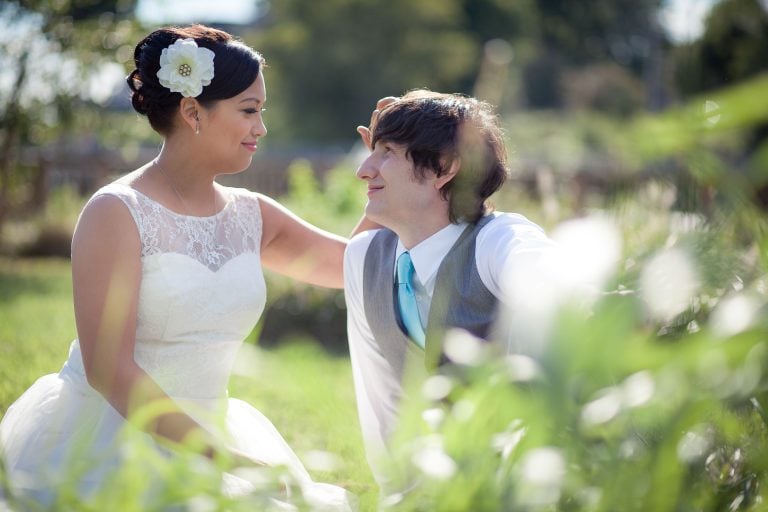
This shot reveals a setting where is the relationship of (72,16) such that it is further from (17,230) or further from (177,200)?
(177,200)

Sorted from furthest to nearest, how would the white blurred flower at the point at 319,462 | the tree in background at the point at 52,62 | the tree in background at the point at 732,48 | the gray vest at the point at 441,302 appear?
the tree in background at the point at 732,48 < the tree in background at the point at 52,62 < the gray vest at the point at 441,302 < the white blurred flower at the point at 319,462

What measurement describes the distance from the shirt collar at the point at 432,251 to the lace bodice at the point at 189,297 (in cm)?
64

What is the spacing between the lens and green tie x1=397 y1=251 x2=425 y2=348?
2.68m

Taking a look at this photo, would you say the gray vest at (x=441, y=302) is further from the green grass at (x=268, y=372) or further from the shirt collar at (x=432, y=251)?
the green grass at (x=268, y=372)

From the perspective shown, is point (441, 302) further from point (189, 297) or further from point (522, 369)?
point (522, 369)

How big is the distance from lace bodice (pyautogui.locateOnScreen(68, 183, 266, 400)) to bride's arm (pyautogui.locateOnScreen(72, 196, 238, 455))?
8 cm

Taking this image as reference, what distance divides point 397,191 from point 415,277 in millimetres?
267

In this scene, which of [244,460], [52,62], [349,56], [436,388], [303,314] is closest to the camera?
[436,388]

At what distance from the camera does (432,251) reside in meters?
2.71

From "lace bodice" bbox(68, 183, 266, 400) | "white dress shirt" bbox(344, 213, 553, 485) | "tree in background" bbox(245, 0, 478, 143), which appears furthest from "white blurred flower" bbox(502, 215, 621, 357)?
"tree in background" bbox(245, 0, 478, 143)

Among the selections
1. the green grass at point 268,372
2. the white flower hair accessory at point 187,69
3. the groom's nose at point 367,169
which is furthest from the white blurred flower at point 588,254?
the white flower hair accessory at point 187,69

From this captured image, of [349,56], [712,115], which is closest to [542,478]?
[712,115]

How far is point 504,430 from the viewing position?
88 centimetres

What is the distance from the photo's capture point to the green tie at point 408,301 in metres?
2.68
